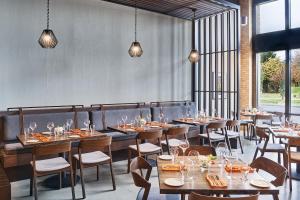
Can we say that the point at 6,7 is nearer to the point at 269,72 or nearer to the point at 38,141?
the point at 38,141

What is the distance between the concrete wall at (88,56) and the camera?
16.8ft

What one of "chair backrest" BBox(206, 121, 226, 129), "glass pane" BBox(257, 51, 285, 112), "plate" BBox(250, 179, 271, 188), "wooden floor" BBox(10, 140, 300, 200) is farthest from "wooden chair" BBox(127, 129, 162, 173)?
"glass pane" BBox(257, 51, 285, 112)

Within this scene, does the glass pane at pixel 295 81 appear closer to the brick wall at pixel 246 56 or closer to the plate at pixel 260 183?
the brick wall at pixel 246 56

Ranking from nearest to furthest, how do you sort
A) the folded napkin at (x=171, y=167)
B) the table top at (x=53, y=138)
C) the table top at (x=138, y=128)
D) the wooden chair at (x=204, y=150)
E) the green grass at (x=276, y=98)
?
the folded napkin at (x=171, y=167)
the wooden chair at (x=204, y=150)
the table top at (x=53, y=138)
the table top at (x=138, y=128)
the green grass at (x=276, y=98)

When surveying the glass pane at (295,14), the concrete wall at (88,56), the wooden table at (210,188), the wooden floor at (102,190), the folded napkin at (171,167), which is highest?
the glass pane at (295,14)

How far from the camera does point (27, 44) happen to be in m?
5.24

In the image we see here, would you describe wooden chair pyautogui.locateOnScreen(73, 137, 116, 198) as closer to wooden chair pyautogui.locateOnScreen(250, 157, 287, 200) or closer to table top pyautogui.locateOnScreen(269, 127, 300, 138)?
wooden chair pyautogui.locateOnScreen(250, 157, 287, 200)

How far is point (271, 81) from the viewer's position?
331 inches

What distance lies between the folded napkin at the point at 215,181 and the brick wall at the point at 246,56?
6974 mm

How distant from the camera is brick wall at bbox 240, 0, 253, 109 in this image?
341 inches

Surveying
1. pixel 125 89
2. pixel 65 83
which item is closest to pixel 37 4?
pixel 65 83

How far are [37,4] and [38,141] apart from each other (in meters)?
3.09

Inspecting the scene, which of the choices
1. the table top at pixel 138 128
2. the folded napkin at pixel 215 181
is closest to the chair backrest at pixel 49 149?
the table top at pixel 138 128

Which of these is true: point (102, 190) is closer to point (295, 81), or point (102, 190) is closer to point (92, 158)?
point (92, 158)
